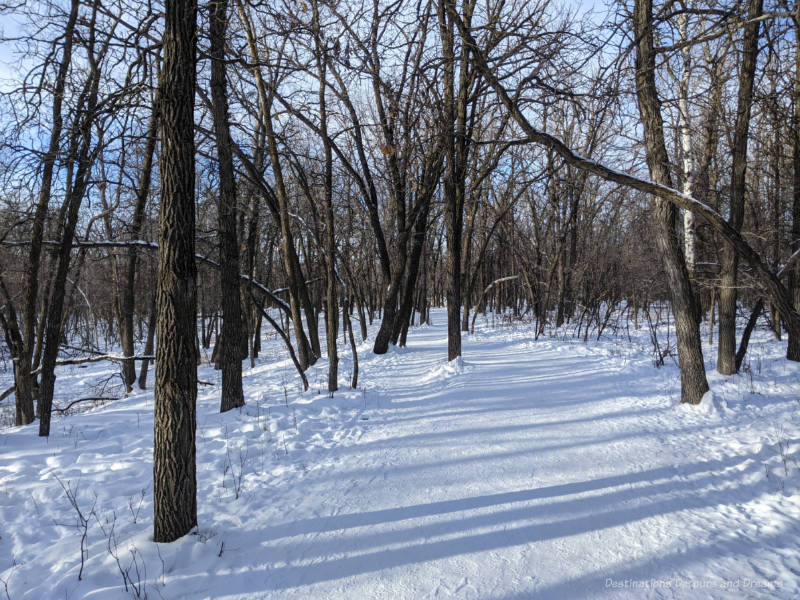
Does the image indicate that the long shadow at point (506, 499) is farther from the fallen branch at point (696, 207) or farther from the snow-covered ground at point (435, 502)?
the fallen branch at point (696, 207)

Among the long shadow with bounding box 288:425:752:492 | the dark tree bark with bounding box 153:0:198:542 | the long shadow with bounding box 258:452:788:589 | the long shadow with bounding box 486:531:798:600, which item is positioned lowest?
the long shadow with bounding box 486:531:798:600

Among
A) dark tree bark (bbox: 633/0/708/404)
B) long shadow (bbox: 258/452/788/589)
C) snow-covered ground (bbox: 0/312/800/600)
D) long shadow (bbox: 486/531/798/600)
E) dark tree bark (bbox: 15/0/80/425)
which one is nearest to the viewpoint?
long shadow (bbox: 486/531/798/600)

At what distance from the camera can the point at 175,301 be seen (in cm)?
301

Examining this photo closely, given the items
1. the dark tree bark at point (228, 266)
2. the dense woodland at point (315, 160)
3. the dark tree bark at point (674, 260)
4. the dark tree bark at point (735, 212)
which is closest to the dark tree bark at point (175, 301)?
the dense woodland at point (315, 160)

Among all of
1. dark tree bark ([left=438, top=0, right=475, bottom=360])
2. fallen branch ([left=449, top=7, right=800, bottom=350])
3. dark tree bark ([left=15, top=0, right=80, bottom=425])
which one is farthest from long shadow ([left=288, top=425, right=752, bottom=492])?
dark tree bark ([left=15, top=0, right=80, bottom=425])

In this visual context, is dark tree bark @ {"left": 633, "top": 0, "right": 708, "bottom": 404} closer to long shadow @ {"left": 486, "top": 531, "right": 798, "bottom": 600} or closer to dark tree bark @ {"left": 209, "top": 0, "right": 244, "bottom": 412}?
long shadow @ {"left": 486, "top": 531, "right": 798, "bottom": 600}

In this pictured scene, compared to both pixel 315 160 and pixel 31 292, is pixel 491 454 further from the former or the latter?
pixel 31 292

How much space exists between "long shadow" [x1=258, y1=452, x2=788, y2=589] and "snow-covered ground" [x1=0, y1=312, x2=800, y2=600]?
17 mm

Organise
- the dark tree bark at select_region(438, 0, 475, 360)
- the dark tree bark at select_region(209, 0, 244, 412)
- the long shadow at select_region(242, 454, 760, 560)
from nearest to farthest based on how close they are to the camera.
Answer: the long shadow at select_region(242, 454, 760, 560)
the dark tree bark at select_region(209, 0, 244, 412)
the dark tree bark at select_region(438, 0, 475, 360)

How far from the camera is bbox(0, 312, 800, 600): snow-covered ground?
8.73 feet

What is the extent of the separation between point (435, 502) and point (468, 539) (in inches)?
23.5

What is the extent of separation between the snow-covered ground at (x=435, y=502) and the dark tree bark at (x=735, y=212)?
4.87ft

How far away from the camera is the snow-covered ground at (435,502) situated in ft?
8.73

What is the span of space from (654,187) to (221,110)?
20.8 ft
